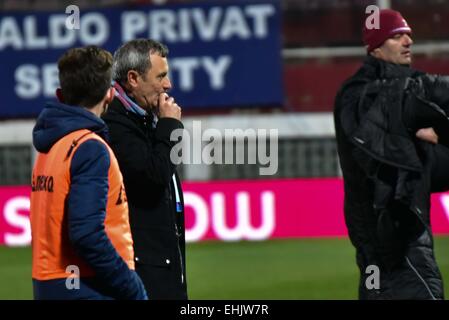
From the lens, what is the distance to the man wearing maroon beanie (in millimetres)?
5812

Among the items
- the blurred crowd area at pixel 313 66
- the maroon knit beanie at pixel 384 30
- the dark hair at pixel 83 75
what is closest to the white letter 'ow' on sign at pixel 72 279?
the dark hair at pixel 83 75

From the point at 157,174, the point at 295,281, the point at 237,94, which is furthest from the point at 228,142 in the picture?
the point at 157,174

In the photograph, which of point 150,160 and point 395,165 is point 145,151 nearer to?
point 150,160

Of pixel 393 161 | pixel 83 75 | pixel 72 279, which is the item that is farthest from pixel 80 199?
pixel 393 161

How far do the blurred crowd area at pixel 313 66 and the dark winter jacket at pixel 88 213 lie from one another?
10.5 m

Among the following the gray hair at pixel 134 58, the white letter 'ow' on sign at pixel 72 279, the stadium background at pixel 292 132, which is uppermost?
the gray hair at pixel 134 58

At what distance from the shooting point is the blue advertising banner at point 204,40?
48.8ft

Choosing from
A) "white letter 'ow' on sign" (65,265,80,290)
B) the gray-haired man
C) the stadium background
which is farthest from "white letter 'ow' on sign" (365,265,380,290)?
the stadium background

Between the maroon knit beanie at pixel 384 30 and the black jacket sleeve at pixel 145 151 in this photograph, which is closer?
the black jacket sleeve at pixel 145 151

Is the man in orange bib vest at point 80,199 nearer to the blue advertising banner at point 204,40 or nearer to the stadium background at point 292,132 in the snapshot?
the stadium background at point 292,132

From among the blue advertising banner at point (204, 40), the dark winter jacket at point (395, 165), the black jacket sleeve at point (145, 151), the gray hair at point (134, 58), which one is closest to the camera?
the black jacket sleeve at point (145, 151)

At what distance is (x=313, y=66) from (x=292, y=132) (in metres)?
0.92

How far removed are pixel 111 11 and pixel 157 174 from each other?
10.0 meters

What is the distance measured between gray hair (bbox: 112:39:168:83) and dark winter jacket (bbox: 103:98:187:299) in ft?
0.43
